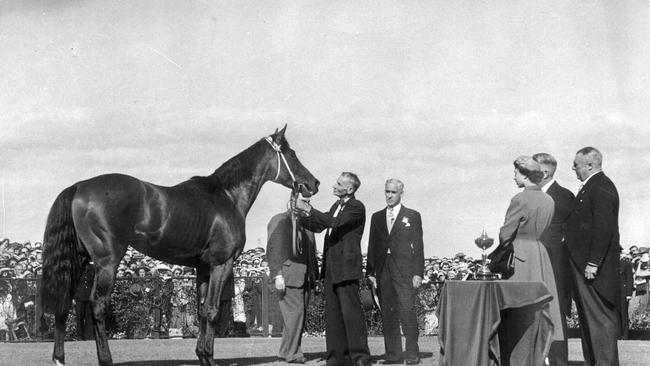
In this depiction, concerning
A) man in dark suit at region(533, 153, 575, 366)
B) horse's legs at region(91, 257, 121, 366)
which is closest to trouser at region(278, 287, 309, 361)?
horse's legs at region(91, 257, 121, 366)

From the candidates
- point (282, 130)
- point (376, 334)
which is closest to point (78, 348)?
point (282, 130)

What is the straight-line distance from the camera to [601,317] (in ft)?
30.7

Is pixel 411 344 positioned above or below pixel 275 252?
below

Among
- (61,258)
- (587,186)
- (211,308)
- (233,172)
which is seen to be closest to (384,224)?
(233,172)

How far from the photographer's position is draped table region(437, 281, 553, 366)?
8.09 m

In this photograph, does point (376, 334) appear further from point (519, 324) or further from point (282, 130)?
point (519, 324)

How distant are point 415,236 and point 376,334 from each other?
626 centimetres

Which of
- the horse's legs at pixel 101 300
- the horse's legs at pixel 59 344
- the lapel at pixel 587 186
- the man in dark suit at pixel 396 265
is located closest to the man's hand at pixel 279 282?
the man in dark suit at pixel 396 265

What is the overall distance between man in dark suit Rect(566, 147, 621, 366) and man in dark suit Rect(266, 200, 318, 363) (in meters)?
3.66

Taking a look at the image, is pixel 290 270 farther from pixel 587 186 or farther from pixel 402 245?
pixel 587 186

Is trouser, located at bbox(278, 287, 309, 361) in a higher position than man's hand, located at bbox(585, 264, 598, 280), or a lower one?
lower

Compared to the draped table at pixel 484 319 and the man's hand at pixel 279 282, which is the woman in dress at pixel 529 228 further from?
the man's hand at pixel 279 282

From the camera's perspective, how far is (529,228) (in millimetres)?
8883

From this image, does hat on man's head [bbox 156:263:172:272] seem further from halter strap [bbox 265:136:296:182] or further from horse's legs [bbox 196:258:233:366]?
horse's legs [bbox 196:258:233:366]
